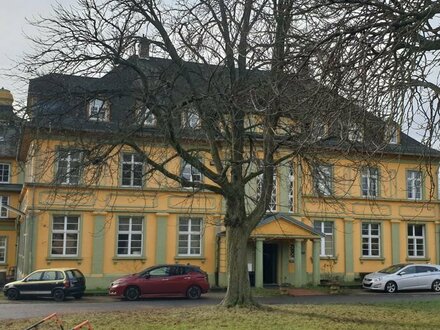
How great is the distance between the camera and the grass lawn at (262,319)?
13.9 meters

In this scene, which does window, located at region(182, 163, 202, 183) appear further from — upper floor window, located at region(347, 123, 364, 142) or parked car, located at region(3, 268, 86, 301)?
upper floor window, located at region(347, 123, 364, 142)

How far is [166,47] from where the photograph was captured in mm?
17609

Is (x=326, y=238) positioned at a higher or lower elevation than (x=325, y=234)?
lower

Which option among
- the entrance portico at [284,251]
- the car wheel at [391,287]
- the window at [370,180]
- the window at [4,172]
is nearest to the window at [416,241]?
the window at [370,180]

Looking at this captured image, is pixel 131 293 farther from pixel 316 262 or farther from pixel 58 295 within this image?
pixel 316 262

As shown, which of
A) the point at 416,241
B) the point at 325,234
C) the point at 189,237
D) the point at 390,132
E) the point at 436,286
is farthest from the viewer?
the point at 416,241

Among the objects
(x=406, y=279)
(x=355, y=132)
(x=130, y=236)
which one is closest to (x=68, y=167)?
(x=355, y=132)

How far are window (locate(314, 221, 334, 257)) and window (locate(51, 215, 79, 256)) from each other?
14329mm

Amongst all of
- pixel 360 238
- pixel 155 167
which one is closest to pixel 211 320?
pixel 155 167

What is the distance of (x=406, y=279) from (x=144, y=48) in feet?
65.3

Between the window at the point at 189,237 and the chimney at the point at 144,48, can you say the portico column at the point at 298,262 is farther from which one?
the chimney at the point at 144,48

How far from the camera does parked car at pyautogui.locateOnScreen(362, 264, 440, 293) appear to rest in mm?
29766

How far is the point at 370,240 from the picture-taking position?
35562 millimetres

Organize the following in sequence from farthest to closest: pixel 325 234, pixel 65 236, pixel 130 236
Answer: pixel 325 234
pixel 130 236
pixel 65 236
